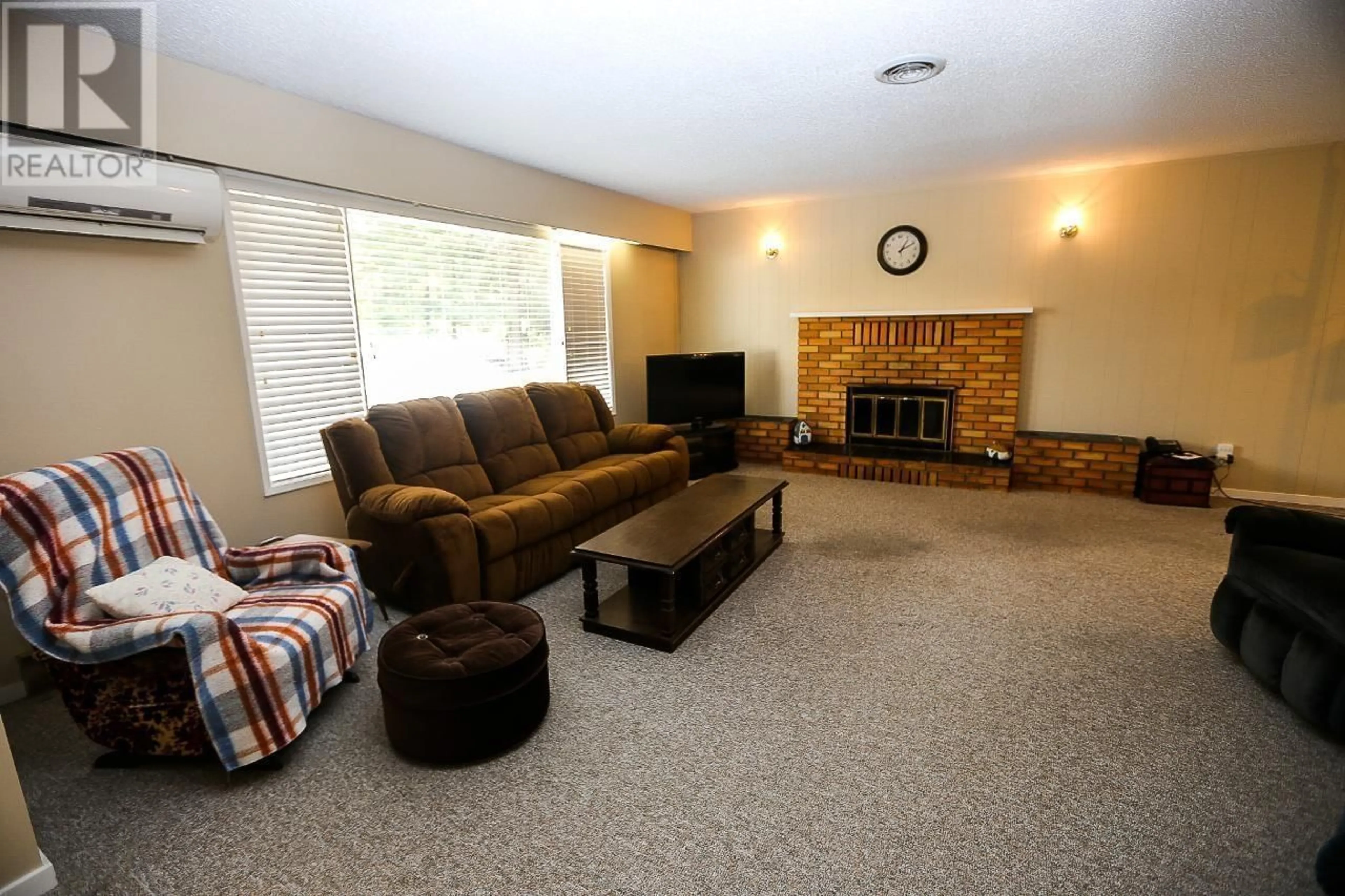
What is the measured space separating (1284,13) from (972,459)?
3484mm

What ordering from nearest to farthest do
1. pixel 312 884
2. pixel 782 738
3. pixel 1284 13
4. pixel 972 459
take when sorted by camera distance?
pixel 312 884 → pixel 782 738 → pixel 1284 13 → pixel 972 459

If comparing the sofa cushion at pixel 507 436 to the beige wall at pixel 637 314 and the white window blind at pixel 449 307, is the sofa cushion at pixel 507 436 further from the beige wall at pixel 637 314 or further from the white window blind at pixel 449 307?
the beige wall at pixel 637 314

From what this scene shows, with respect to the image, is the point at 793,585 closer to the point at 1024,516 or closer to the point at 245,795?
the point at 1024,516

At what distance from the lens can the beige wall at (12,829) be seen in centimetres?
153

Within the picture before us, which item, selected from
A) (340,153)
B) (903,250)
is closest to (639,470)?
(340,153)

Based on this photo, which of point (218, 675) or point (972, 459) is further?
point (972, 459)

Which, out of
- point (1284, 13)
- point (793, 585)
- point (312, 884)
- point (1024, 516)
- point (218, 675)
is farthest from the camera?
point (1024, 516)

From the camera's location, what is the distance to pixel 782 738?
2.12 meters

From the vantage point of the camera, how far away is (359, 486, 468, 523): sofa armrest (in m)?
2.86

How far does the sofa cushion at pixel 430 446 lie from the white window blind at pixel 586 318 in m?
1.66

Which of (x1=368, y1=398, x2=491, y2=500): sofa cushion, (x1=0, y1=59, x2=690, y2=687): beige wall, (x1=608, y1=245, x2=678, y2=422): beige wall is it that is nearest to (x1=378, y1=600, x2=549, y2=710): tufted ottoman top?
(x1=368, y1=398, x2=491, y2=500): sofa cushion

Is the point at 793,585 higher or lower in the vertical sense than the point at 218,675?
lower

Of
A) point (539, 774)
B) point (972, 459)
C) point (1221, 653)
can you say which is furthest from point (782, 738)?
point (972, 459)

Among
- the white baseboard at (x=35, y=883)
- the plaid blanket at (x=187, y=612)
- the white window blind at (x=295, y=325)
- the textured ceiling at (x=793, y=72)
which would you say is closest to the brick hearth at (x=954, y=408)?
the textured ceiling at (x=793, y=72)
